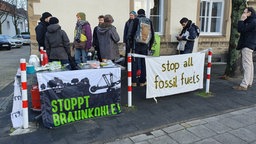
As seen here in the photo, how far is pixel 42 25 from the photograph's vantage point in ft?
A: 18.9

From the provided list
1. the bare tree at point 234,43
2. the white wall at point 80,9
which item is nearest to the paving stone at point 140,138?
the bare tree at point 234,43

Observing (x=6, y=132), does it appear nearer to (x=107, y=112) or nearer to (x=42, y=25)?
(x=107, y=112)

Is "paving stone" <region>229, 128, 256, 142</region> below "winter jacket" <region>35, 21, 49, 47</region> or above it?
below

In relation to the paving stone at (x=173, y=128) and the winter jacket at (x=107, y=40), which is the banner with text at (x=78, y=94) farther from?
the winter jacket at (x=107, y=40)

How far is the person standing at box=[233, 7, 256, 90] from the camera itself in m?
5.31

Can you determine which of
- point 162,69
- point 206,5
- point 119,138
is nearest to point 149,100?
point 162,69

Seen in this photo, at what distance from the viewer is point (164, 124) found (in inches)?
152

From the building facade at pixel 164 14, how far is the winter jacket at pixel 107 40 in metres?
2.47

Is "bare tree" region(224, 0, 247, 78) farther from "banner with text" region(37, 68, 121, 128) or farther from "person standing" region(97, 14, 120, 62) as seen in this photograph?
"banner with text" region(37, 68, 121, 128)

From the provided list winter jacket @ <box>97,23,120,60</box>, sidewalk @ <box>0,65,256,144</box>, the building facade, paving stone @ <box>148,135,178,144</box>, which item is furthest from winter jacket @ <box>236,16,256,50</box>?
the building facade

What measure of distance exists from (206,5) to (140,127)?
7.65m

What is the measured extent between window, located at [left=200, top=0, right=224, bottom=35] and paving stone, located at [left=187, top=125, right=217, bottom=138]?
22.4 ft

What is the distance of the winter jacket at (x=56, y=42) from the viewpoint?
4.71 meters

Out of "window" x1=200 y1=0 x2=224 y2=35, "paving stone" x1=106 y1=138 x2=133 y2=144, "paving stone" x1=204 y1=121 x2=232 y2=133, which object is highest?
"window" x1=200 y1=0 x2=224 y2=35
